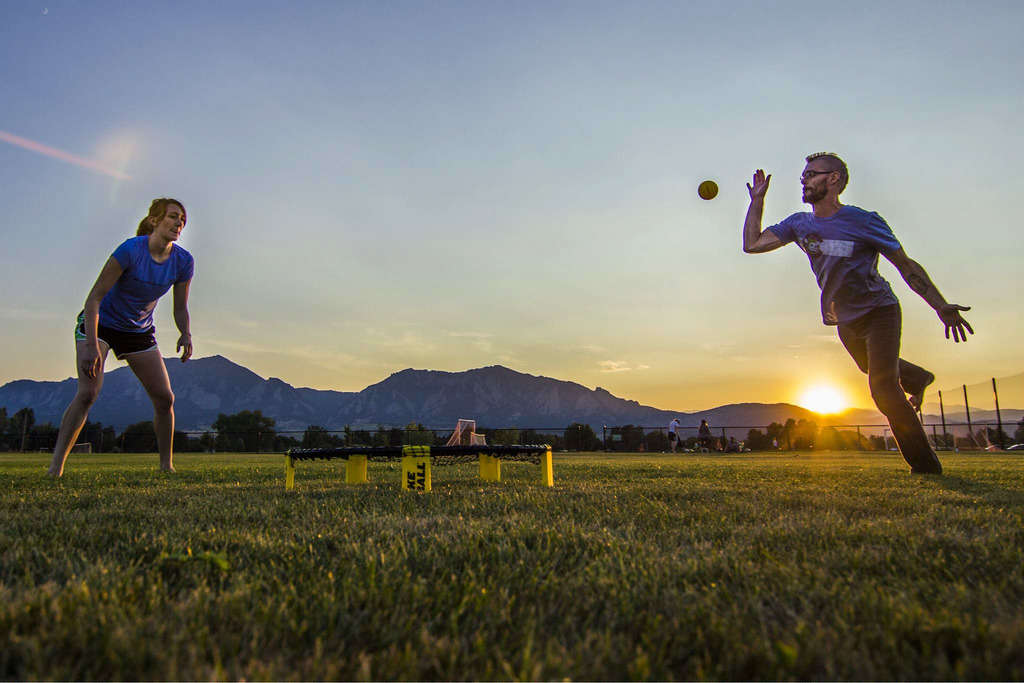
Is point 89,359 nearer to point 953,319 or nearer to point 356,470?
point 356,470

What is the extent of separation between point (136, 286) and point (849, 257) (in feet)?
23.5

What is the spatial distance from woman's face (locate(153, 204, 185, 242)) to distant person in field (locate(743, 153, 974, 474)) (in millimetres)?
5947

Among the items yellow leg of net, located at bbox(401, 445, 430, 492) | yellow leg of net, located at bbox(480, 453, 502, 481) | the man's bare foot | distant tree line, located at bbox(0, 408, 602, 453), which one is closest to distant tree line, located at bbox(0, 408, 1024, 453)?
distant tree line, located at bbox(0, 408, 602, 453)

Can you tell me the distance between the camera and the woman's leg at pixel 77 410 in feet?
18.8

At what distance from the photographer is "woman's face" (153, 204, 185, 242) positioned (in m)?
5.89

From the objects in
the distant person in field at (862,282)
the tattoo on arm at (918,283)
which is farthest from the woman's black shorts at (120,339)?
the tattoo on arm at (918,283)

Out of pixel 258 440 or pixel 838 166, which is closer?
pixel 838 166

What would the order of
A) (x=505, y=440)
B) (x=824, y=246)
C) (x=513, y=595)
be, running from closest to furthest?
(x=513, y=595) < (x=824, y=246) < (x=505, y=440)

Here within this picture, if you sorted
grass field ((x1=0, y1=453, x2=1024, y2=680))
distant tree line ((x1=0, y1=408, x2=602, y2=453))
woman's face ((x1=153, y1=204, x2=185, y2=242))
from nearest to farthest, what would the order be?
grass field ((x1=0, y1=453, x2=1024, y2=680)) < woman's face ((x1=153, y1=204, x2=185, y2=242)) < distant tree line ((x1=0, y1=408, x2=602, y2=453))

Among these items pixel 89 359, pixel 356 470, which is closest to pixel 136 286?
pixel 89 359

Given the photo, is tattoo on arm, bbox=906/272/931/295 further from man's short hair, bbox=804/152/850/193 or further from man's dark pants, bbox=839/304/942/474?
man's short hair, bbox=804/152/850/193

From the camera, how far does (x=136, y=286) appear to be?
19.3 feet

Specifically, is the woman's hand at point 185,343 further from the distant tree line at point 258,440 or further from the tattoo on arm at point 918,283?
the distant tree line at point 258,440

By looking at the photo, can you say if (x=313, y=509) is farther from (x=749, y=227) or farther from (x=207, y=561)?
(x=749, y=227)
